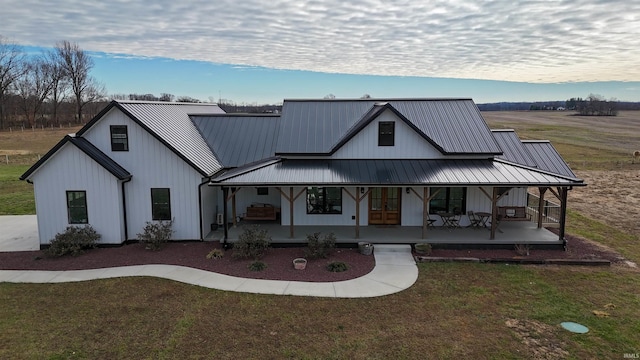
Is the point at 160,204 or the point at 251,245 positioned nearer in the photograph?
the point at 251,245

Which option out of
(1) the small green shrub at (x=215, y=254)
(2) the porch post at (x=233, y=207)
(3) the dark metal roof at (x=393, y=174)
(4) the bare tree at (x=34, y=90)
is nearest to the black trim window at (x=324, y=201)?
(3) the dark metal roof at (x=393, y=174)

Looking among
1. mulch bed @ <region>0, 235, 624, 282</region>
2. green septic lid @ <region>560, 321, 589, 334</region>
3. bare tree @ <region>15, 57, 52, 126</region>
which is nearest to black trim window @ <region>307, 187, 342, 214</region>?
mulch bed @ <region>0, 235, 624, 282</region>

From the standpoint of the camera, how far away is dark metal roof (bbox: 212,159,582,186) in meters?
15.4

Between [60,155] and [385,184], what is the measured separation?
12.2 m

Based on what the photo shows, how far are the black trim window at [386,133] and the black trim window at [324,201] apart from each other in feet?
9.10

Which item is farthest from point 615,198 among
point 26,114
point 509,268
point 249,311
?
point 26,114

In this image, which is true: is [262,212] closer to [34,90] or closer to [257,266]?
[257,266]

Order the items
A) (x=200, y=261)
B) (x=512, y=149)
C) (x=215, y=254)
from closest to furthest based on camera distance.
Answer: (x=200, y=261) < (x=215, y=254) < (x=512, y=149)

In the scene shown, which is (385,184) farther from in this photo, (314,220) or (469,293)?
(469,293)

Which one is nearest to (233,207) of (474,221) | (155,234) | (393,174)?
(155,234)

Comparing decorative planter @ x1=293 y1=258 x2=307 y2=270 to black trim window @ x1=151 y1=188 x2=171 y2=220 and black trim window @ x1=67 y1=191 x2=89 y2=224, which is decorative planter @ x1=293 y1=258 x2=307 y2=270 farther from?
black trim window @ x1=67 y1=191 x2=89 y2=224

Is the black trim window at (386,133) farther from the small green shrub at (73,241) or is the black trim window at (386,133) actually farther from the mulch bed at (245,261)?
the small green shrub at (73,241)

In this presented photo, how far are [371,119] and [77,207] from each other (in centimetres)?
1207

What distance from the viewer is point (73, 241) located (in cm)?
1524
